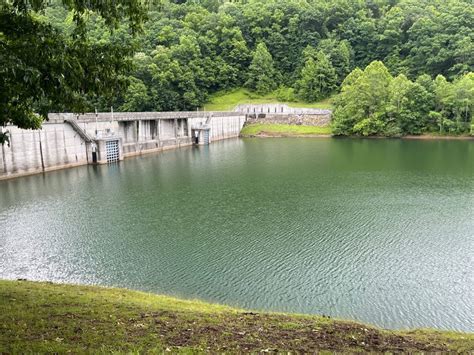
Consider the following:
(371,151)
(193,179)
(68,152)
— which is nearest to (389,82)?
(371,151)

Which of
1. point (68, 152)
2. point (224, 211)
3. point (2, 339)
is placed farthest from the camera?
point (68, 152)

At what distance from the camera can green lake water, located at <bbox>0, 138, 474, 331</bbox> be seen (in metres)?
18.1

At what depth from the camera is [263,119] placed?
100 meters

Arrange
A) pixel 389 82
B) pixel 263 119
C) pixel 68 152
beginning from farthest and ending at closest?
pixel 263 119 < pixel 389 82 < pixel 68 152

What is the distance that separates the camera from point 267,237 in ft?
82.9

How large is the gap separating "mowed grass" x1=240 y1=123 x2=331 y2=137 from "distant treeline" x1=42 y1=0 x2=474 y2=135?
4650 mm

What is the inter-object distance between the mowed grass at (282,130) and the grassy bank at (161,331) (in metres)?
81.4

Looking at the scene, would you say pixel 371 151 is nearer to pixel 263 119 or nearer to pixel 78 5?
pixel 263 119

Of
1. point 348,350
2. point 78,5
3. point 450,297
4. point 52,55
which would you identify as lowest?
point 450,297

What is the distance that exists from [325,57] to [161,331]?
110053 millimetres

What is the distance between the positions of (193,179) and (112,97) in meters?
33.2

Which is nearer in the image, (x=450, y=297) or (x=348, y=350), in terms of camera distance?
(x=348, y=350)

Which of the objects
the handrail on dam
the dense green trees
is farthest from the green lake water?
the dense green trees

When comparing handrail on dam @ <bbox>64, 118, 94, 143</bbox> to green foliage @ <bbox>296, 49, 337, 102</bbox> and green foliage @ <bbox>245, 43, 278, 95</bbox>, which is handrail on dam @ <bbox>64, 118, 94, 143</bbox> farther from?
green foliage @ <bbox>296, 49, 337, 102</bbox>
